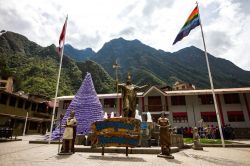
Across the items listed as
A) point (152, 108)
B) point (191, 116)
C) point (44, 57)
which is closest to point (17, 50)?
point (44, 57)

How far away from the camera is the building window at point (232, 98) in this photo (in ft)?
90.9

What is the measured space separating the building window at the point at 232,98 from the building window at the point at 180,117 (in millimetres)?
6754

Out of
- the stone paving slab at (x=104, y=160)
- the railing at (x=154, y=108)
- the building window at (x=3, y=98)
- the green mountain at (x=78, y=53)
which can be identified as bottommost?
the stone paving slab at (x=104, y=160)

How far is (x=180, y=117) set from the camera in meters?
28.8

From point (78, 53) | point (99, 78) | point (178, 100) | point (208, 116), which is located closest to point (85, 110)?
point (178, 100)

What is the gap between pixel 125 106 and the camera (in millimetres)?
8219

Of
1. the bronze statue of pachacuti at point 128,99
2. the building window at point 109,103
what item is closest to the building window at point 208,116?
the building window at point 109,103

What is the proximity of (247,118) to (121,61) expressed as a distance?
10202cm

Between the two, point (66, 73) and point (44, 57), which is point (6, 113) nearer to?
point (66, 73)

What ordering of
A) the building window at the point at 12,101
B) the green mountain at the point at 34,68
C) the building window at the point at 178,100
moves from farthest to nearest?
the green mountain at the point at 34,68 < the building window at the point at 178,100 < the building window at the point at 12,101

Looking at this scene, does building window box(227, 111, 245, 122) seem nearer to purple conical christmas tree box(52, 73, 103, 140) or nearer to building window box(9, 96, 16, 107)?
purple conical christmas tree box(52, 73, 103, 140)

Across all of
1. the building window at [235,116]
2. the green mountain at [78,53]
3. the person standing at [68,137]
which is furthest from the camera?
the green mountain at [78,53]

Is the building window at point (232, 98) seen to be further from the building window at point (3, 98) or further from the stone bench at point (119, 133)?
the building window at point (3, 98)

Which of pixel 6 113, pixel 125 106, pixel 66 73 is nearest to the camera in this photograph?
pixel 125 106
